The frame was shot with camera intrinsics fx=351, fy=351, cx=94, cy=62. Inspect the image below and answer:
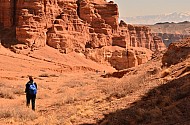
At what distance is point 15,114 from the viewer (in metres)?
12.4

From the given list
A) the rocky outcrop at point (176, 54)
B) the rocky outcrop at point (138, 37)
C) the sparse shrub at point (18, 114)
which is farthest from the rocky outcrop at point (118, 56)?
the sparse shrub at point (18, 114)

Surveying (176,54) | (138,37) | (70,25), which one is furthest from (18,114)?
(138,37)

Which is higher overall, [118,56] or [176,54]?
[176,54]

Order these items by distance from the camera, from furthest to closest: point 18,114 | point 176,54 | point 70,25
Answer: point 70,25
point 176,54
point 18,114

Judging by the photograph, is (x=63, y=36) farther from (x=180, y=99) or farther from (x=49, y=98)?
(x=180, y=99)

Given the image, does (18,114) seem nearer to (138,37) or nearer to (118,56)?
(118,56)

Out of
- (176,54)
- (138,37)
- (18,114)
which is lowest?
(138,37)

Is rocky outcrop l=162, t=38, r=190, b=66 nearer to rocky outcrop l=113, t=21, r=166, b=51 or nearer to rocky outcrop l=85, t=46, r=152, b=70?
rocky outcrop l=85, t=46, r=152, b=70

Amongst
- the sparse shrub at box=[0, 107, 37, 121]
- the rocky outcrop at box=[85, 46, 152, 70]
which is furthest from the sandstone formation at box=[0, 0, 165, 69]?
the sparse shrub at box=[0, 107, 37, 121]

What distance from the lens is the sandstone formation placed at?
54.2 m

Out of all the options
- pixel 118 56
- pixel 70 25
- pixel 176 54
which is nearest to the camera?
pixel 176 54

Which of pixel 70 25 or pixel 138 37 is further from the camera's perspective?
pixel 138 37

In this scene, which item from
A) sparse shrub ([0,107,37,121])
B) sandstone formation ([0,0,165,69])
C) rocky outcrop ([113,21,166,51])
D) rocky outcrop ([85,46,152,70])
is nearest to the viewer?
sparse shrub ([0,107,37,121])

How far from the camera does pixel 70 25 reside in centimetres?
6103
